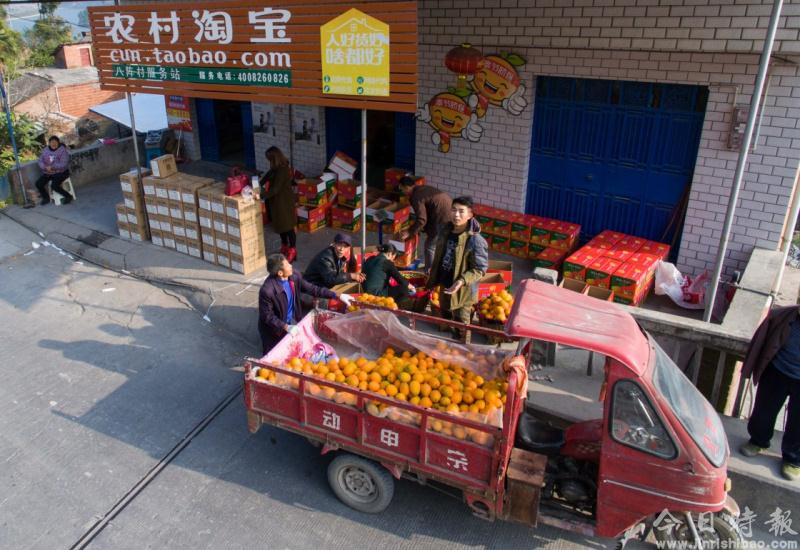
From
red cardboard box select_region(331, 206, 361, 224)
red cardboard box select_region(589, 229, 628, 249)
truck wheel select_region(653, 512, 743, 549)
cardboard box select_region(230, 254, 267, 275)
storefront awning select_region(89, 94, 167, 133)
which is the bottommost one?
truck wheel select_region(653, 512, 743, 549)

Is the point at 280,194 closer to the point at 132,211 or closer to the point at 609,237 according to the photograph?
the point at 132,211

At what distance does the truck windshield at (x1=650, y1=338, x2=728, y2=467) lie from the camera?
15.2 ft

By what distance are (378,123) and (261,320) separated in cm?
883

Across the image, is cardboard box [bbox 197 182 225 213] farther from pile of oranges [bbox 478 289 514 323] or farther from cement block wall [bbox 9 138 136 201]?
cement block wall [bbox 9 138 136 201]

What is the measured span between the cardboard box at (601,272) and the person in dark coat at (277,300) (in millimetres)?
3788

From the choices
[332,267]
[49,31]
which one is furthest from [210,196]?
[49,31]

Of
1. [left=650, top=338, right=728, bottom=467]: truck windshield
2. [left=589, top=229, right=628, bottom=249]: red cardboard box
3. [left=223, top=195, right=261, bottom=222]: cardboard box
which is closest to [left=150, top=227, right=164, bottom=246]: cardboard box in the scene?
[left=223, top=195, right=261, bottom=222]: cardboard box

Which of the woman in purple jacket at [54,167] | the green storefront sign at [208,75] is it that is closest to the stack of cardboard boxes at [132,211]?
the green storefront sign at [208,75]

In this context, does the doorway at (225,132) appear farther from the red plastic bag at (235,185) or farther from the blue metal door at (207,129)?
the red plastic bag at (235,185)

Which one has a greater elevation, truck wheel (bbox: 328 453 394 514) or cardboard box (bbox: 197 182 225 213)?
cardboard box (bbox: 197 182 225 213)

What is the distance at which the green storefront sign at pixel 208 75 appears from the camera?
8.34 metres

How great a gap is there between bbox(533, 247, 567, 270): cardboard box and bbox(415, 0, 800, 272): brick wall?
4.13 feet

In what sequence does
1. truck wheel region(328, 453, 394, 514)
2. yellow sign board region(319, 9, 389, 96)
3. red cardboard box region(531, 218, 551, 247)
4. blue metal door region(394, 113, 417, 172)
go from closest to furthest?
truck wheel region(328, 453, 394, 514)
yellow sign board region(319, 9, 389, 96)
red cardboard box region(531, 218, 551, 247)
blue metal door region(394, 113, 417, 172)

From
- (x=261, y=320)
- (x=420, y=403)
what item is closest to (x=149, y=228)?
(x=261, y=320)
